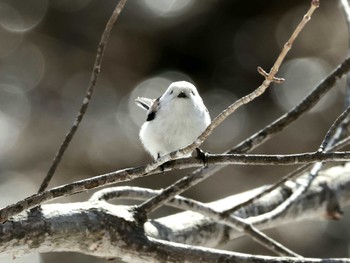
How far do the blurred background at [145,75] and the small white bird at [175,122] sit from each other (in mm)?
2045

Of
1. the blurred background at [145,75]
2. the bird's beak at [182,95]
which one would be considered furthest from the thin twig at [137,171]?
the blurred background at [145,75]

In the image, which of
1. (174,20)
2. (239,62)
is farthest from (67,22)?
(239,62)

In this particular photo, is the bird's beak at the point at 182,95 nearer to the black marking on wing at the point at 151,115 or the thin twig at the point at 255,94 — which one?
the black marking on wing at the point at 151,115

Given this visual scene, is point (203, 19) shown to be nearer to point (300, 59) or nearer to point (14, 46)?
point (300, 59)

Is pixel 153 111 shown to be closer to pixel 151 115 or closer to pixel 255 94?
pixel 151 115

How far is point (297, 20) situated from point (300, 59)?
25 centimetres

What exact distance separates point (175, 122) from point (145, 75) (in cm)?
271

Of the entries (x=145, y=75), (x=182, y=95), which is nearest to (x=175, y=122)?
(x=182, y=95)

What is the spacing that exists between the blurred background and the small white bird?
2.05m

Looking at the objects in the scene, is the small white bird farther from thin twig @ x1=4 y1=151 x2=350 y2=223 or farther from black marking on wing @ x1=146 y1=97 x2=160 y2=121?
thin twig @ x1=4 y1=151 x2=350 y2=223

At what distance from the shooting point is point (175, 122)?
5.42 feet

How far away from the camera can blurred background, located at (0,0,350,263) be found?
3.92 meters

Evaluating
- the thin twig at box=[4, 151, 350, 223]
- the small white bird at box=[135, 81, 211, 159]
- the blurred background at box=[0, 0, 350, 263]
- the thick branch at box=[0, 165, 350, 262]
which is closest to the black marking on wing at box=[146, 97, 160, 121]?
the small white bird at box=[135, 81, 211, 159]

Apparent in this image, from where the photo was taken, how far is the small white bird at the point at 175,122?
1634mm
